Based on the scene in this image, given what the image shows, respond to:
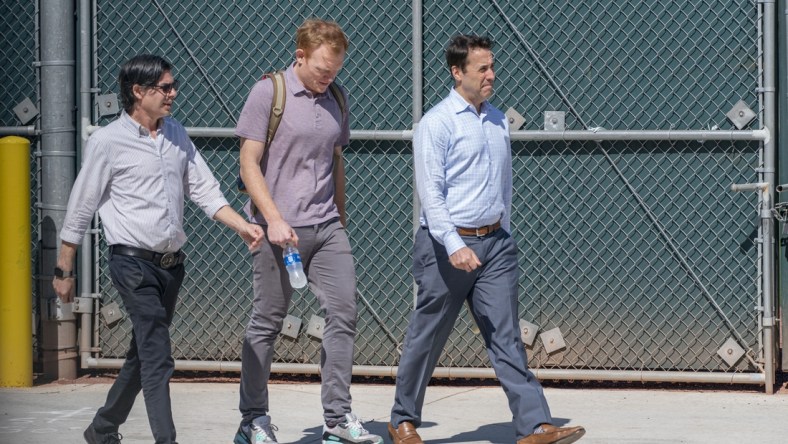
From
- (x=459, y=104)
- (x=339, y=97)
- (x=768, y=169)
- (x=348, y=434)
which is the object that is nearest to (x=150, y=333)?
(x=348, y=434)

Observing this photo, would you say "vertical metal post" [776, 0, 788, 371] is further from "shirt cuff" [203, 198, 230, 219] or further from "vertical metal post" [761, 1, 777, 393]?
"shirt cuff" [203, 198, 230, 219]

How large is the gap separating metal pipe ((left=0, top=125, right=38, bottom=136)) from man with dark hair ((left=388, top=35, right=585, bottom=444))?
3131mm

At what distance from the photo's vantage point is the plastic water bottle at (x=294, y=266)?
5457mm

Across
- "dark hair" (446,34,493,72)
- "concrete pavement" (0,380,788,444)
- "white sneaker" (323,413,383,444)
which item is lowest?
"concrete pavement" (0,380,788,444)

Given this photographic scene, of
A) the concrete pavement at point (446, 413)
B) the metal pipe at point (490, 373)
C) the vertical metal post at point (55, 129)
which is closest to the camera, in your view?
the concrete pavement at point (446, 413)

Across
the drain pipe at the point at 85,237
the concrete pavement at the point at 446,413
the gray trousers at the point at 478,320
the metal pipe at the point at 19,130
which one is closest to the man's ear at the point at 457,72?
the gray trousers at the point at 478,320

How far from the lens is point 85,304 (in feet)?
25.8

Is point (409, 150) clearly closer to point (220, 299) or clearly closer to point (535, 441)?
point (220, 299)

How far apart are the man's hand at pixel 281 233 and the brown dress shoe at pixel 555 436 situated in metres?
1.38

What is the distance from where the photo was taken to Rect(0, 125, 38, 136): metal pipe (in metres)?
7.83

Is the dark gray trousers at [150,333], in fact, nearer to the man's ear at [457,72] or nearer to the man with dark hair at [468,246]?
the man with dark hair at [468,246]

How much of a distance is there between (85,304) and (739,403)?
13.1ft

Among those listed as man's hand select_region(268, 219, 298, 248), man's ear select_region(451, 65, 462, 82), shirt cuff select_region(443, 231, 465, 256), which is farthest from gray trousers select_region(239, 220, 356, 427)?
man's ear select_region(451, 65, 462, 82)

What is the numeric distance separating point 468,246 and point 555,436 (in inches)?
36.8
